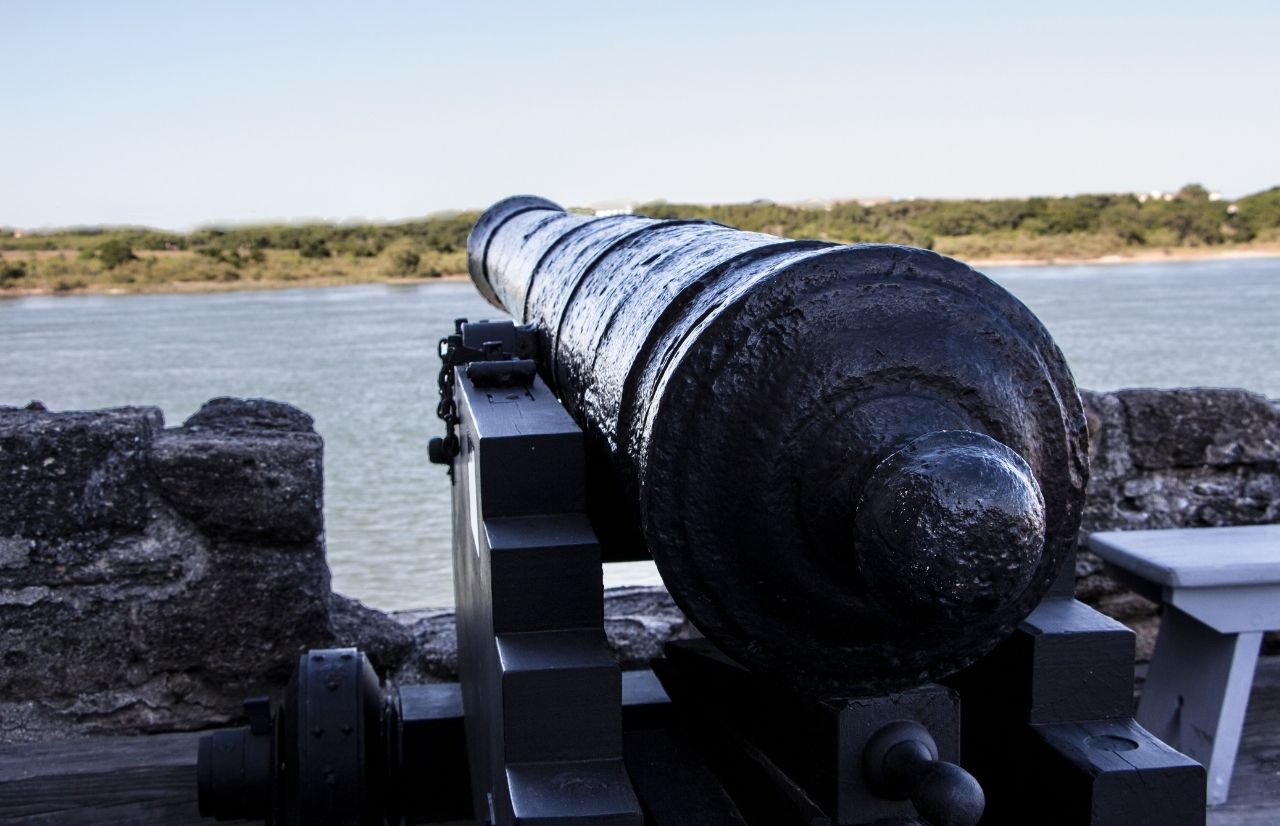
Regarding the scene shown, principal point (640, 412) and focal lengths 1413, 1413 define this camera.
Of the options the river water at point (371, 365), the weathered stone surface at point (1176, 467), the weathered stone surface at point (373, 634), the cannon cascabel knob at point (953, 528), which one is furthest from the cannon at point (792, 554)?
the river water at point (371, 365)

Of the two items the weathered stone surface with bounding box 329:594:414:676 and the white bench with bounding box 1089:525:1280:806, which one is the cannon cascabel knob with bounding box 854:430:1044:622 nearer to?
the white bench with bounding box 1089:525:1280:806

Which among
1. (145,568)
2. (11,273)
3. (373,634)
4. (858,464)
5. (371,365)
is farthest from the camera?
(11,273)

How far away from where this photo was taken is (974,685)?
1.83 meters

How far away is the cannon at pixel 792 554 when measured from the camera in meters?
1.27

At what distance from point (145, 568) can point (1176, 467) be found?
2395mm

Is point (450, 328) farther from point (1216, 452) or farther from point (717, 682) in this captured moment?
point (717, 682)

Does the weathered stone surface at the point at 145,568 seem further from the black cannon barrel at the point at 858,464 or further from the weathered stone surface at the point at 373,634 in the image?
the black cannon barrel at the point at 858,464

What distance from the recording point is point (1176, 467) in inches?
135

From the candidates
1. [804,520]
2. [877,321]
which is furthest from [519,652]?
[877,321]

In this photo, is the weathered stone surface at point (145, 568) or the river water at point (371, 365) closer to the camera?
the weathered stone surface at point (145, 568)

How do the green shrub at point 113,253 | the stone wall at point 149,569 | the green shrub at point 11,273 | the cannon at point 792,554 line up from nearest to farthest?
1. the cannon at point 792,554
2. the stone wall at point 149,569
3. the green shrub at point 11,273
4. the green shrub at point 113,253

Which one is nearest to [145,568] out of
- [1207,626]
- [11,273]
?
[1207,626]

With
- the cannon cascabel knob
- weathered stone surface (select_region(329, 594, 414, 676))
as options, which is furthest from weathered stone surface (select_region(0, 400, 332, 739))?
the cannon cascabel knob

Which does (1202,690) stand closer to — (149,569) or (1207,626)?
(1207,626)
